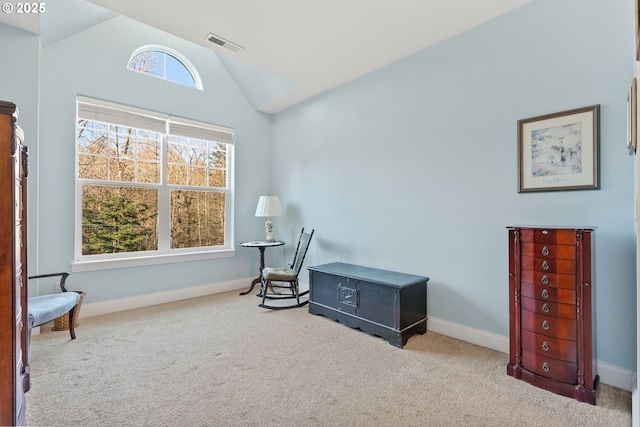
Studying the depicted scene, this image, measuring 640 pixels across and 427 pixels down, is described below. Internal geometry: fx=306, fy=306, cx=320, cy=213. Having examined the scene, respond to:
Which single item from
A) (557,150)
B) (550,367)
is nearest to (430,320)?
(550,367)

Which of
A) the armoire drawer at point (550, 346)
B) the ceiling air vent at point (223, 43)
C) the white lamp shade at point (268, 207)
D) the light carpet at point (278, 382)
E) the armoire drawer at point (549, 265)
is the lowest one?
the light carpet at point (278, 382)

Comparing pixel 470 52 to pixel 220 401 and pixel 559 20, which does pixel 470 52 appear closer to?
pixel 559 20

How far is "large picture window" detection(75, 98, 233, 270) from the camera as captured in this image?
3.44 meters

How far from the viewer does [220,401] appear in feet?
6.02

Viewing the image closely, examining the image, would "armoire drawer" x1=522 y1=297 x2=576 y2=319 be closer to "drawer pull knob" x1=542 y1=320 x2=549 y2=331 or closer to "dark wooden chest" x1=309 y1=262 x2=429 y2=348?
"drawer pull knob" x1=542 y1=320 x2=549 y2=331

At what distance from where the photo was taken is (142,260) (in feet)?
12.1

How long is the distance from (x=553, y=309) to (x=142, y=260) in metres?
4.00

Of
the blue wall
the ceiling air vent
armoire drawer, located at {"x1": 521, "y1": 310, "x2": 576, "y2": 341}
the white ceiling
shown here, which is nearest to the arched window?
the white ceiling

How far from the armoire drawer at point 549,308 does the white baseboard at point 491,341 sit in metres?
0.57

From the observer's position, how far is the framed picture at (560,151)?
210 centimetres

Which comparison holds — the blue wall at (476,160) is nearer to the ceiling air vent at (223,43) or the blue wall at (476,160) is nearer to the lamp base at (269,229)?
the lamp base at (269,229)

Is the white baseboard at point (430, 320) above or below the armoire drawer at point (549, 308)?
below

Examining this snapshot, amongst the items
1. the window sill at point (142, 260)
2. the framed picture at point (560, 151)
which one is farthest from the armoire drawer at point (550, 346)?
the window sill at point (142, 260)

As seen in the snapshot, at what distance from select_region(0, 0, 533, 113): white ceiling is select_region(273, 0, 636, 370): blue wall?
0.21 meters
